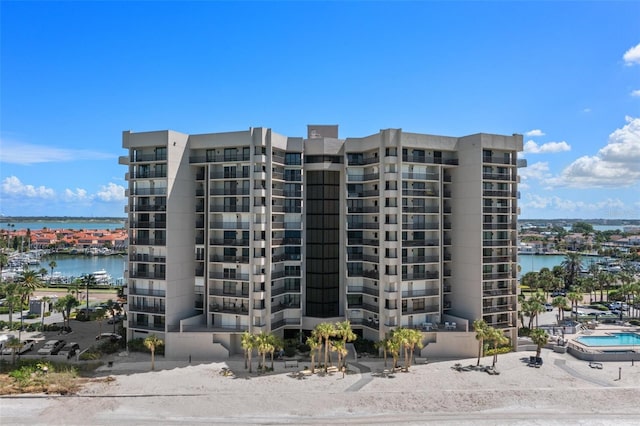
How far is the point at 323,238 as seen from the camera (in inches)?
2256

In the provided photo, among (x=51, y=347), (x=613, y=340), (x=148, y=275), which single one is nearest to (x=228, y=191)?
(x=148, y=275)

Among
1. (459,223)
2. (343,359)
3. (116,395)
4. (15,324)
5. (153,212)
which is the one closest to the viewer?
(116,395)

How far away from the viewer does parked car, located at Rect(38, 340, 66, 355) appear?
52.3 metres

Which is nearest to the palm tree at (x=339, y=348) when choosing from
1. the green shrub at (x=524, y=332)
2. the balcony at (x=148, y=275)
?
the balcony at (x=148, y=275)

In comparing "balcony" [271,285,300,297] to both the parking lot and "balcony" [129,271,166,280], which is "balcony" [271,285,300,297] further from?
the parking lot

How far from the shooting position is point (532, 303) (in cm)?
5888

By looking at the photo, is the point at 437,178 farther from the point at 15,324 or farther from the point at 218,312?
the point at 15,324

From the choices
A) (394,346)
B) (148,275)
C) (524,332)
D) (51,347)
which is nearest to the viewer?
(394,346)

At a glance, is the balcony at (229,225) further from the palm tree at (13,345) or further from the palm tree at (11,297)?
the palm tree at (11,297)

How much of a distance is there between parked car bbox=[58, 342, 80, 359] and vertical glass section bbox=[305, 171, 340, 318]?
31.1 m

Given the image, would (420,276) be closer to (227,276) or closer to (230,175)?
(227,276)

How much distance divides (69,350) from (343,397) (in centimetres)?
3809

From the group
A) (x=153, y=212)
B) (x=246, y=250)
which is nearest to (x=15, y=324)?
(x=153, y=212)

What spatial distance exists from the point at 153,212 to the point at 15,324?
35.7 m
